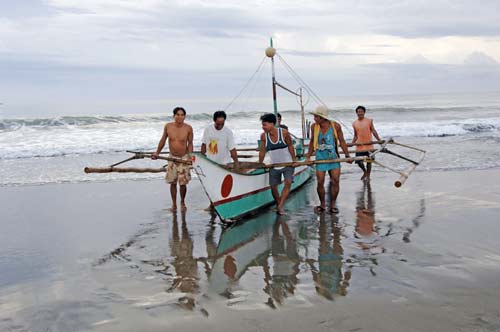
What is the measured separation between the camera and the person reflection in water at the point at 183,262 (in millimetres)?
4504

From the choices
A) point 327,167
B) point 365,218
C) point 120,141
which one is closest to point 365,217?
point 365,218

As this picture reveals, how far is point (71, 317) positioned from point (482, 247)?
4.05m

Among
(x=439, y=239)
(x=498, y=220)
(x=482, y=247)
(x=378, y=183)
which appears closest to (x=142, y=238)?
(x=439, y=239)

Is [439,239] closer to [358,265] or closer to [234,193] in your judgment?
[358,265]

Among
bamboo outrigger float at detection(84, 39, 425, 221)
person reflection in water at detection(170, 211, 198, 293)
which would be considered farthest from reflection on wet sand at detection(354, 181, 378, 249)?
person reflection in water at detection(170, 211, 198, 293)

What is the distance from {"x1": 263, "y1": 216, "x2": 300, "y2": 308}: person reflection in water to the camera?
4.23 meters

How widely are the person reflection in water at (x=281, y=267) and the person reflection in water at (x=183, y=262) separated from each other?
67 cm

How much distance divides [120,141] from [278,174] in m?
13.9

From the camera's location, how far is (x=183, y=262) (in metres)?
5.25

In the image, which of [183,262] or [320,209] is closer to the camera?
[183,262]

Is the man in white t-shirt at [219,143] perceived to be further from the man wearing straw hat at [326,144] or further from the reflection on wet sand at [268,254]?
the man wearing straw hat at [326,144]

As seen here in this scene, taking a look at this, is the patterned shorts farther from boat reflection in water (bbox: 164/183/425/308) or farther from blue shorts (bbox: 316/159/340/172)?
blue shorts (bbox: 316/159/340/172)

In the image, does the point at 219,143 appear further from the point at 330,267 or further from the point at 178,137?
the point at 330,267

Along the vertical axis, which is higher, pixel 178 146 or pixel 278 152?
pixel 178 146
